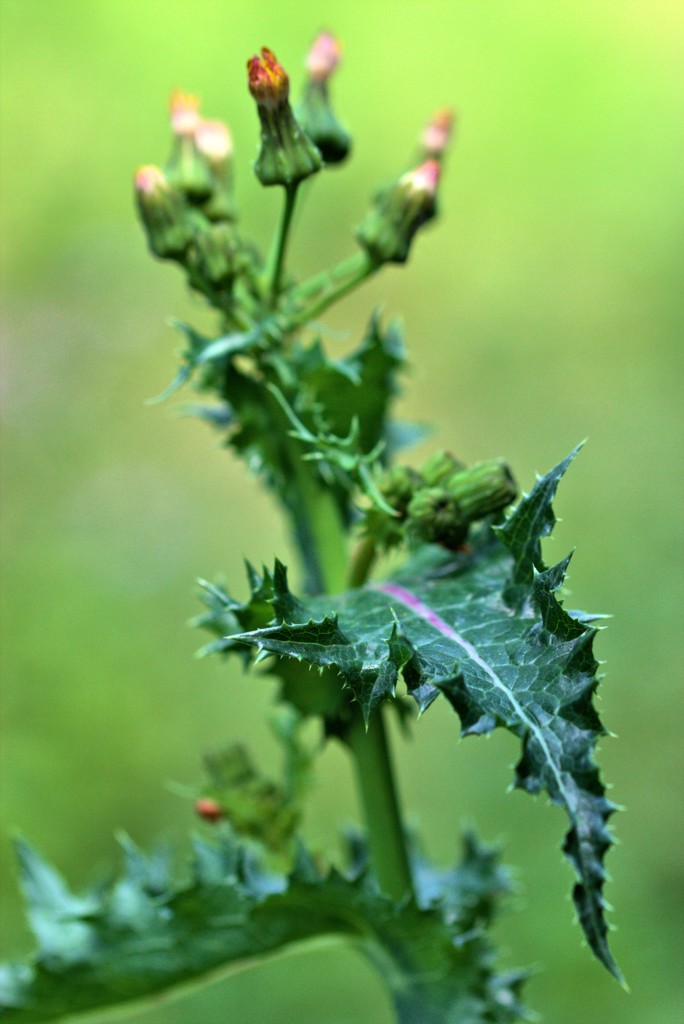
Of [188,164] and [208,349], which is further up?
[188,164]

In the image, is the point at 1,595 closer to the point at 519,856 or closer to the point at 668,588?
the point at 519,856

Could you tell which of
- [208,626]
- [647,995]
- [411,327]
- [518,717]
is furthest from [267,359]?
Answer: [411,327]

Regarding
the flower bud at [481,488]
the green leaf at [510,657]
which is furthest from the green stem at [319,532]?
the flower bud at [481,488]

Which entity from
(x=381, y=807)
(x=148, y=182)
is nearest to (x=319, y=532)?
(x=381, y=807)

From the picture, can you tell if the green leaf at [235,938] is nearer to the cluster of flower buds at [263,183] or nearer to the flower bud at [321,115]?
the cluster of flower buds at [263,183]

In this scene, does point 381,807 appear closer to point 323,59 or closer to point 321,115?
point 321,115

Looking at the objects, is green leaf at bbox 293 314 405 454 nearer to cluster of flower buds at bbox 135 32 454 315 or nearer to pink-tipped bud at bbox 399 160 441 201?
cluster of flower buds at bbox 135 32 454 315
